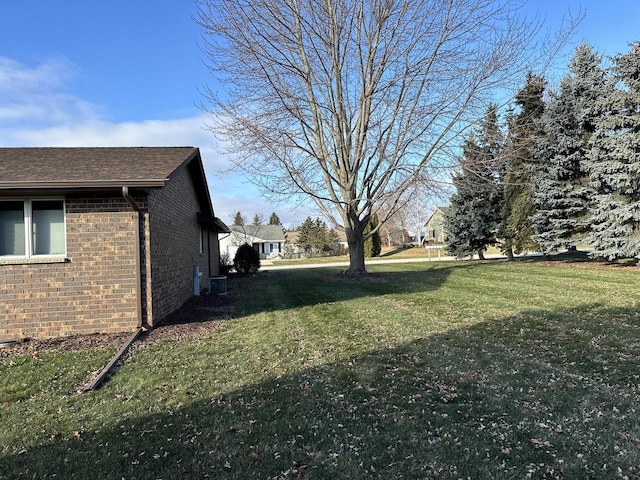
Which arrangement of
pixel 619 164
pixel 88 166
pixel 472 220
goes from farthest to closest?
pixel 472 220, pixel 619 164, pixel 88 166

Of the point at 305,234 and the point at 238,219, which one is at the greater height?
the point at 238,219

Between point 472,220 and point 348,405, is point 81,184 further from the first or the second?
point 472,220

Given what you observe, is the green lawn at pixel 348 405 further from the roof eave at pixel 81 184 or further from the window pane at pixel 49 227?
the roof eave at pixel 81 184

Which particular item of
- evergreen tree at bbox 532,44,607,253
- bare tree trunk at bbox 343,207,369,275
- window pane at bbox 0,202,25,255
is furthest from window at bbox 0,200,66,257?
evergreen tree at bbox 532,44,607,253

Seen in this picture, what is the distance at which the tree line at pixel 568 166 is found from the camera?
50.4ft

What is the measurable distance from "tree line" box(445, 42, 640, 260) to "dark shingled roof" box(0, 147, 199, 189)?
9685 millimetres

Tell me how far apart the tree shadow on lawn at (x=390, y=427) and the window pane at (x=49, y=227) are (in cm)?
392

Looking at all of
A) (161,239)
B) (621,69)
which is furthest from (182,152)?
(621,69)

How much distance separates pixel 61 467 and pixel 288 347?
11.5 feet

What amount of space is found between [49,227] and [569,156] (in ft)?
67.1

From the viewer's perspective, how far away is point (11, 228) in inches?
284

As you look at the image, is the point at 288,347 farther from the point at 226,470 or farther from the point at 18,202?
the point at 18,202

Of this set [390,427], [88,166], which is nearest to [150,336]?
[88,166]

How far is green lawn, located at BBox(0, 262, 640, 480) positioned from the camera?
2984 mm
